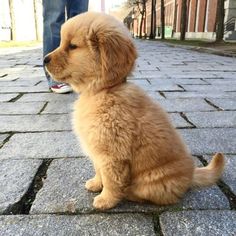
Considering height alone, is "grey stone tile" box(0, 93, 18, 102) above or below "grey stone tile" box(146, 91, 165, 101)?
below

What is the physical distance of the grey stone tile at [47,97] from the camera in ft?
15.5

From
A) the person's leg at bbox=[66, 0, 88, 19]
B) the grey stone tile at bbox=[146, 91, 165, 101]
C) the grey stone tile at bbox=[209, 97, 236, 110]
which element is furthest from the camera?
the grey stone tile at bbox=[146, 91, 165, 101]

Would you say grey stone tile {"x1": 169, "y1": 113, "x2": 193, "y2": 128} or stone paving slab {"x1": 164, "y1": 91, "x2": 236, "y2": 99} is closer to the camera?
grey stone tile {"x1": 169, "y1": 113, "x2": 193, "y2": 128}

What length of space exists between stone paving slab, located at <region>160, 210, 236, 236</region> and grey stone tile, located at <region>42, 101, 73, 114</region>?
247 cm

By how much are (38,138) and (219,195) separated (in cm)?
171

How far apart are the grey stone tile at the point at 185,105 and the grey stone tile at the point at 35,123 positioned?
1256mm

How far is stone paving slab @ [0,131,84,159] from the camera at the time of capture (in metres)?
2.73

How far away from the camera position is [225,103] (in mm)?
4422

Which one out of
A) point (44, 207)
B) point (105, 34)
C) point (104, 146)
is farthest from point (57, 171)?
point (105, 34)

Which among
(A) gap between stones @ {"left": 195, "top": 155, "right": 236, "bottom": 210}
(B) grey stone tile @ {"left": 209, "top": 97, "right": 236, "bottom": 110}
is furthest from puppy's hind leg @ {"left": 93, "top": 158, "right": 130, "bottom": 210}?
(B) grey stone tile @ {"left": 209, "top": 97, "right": 236, "bottom": 110}

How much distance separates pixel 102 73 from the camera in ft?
6.19

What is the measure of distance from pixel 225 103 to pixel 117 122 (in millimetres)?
2918

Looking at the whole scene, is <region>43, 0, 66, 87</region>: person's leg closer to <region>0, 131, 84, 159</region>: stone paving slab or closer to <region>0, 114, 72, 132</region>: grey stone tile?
<region>0, 114, 72, 132</region>: grey stone tile

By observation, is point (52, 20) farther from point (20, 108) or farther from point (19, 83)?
point (19, 83)
